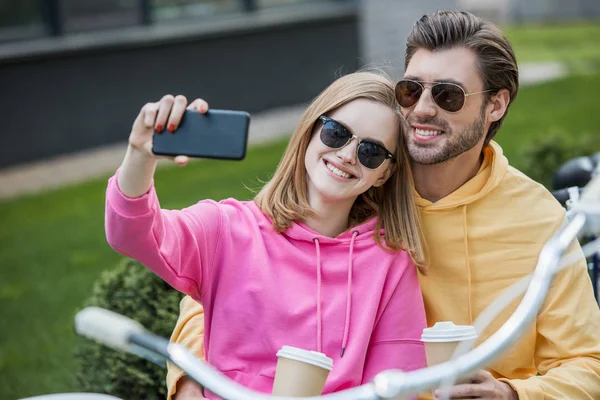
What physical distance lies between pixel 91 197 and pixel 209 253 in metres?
6.54

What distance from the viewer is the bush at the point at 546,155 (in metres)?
6.11

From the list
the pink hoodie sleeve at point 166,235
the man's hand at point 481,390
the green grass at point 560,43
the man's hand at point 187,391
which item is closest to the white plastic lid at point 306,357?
Answer: the man's hand at point 481,390

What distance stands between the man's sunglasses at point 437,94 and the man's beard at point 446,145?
0.05m

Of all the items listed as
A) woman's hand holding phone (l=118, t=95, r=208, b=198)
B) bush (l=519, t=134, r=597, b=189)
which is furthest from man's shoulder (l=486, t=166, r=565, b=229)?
bush (l=519, t=134, r=597, b=189)

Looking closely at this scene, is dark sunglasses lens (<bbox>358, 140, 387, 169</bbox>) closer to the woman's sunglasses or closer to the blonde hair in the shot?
the woman's sunglasses

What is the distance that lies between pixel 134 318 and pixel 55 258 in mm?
3649

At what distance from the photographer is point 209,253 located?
2.79 m

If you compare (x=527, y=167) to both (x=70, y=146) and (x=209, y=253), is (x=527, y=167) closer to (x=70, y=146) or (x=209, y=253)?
(x=209, y=253)

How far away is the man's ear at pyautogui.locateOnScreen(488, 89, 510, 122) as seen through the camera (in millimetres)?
3127

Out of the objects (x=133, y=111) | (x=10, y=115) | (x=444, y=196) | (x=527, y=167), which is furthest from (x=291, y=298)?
(x=133, y=111)

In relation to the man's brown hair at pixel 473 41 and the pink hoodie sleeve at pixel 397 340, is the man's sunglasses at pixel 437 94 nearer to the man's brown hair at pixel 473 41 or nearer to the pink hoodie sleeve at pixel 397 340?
the man's brown hair at pixel 473 41

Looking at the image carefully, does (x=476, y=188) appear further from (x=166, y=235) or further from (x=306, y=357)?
(x=306, y=357)

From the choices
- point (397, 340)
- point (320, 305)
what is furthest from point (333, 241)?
point (397, 340)

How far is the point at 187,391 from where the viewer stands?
279cm
